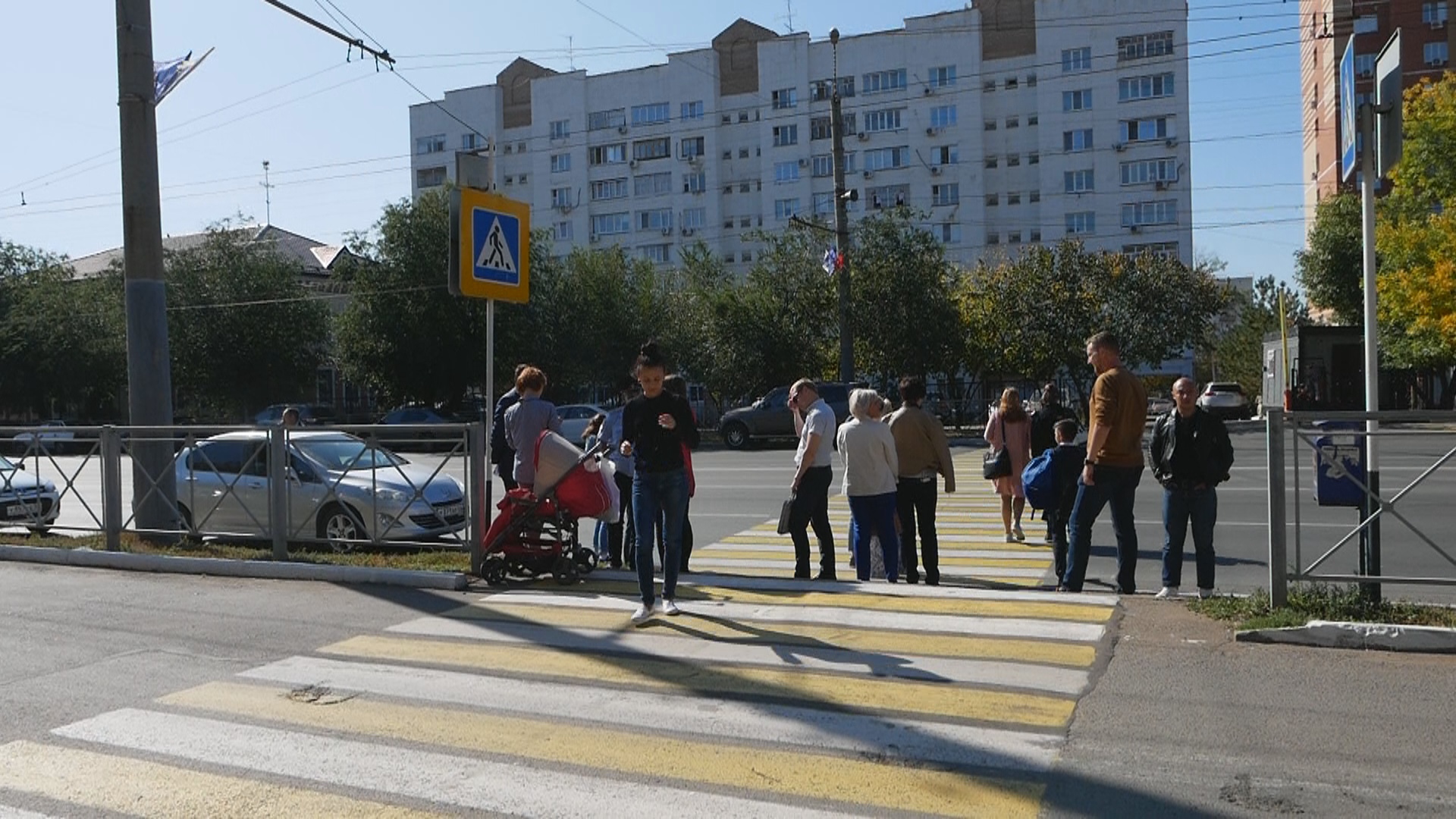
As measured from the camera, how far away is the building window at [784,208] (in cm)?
7469

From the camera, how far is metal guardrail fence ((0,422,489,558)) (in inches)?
398

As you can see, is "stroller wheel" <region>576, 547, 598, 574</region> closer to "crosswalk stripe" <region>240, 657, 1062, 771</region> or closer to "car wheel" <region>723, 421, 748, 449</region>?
"crosswalk stripe" <region>240, 657, 1062, 771</region>

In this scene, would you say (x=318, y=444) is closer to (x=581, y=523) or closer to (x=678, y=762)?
(x=581, y=523)

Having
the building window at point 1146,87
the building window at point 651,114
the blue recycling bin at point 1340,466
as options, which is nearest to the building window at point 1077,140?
the building window at point 1146,87

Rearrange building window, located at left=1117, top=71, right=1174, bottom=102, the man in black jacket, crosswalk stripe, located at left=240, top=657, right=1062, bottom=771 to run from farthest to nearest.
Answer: building window, located at left=1117, top=71, right=1174, bottom=102 < the man in black jacket < crosswalk stripe, located at left=240, top=657, right=1062, bottom=771

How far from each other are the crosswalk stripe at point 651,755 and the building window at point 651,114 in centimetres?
7458

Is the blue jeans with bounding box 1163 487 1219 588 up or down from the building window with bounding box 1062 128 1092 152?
down

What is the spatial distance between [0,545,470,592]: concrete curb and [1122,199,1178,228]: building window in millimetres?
65622

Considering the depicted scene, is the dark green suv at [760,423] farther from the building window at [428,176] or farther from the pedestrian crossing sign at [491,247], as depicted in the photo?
the building window at [428,176]

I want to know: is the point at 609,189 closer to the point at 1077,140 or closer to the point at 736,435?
the point at 1077,140

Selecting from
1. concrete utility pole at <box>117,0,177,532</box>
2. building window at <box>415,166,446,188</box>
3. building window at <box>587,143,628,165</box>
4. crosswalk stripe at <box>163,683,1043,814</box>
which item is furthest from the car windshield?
building window at <box>415,166,446,188</box>

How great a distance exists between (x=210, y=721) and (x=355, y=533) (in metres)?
5.84

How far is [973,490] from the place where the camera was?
18.5 metres

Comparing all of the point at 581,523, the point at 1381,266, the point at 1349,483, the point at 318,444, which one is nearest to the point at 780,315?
the point at 1381,266
